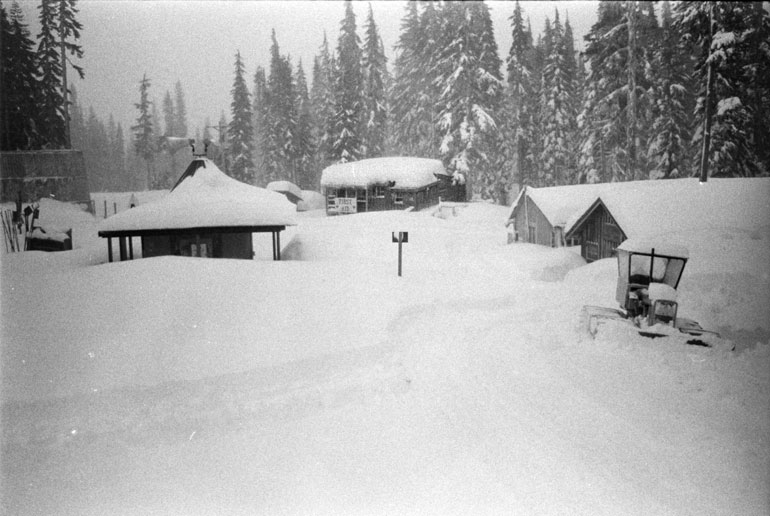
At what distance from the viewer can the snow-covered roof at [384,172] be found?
2436 cm

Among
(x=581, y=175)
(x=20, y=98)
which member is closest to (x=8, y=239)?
(x=20, y=98)

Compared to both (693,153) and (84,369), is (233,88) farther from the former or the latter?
(693,153)

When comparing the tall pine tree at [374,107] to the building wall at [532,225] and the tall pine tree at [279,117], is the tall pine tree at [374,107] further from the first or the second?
the building wall at [532,225]

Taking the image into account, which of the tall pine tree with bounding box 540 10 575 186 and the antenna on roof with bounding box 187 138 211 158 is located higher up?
the tall pine tree with bounding box 540 10 575 186

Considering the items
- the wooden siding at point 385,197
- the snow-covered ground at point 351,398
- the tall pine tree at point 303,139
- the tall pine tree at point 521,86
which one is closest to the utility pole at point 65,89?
the snow-covered ground at point 351,398

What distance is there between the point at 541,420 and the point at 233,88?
695 centimetres

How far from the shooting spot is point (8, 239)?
5.57 meters

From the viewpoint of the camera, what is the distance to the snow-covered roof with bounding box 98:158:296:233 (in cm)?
936

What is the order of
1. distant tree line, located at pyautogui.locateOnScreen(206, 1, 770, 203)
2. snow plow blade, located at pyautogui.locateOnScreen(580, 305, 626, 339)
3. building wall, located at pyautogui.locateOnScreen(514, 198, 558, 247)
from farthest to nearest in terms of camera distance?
building wall, located at pyautogui.locateOnScreen(514, 198, 558, 247) < distant tree line, located at pyautogui.locateOnScreen(206, 1, 770, 203) < snow plow blade, located at pyautogui.locateOnScreen(580, 305, 626, 339)

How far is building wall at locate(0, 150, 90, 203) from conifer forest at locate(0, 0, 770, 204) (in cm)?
16

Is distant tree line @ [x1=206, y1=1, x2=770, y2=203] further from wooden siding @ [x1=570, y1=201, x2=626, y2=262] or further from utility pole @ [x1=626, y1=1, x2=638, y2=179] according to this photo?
wooden siding @ [x1=570, y1=201, x2=626, y2=262]

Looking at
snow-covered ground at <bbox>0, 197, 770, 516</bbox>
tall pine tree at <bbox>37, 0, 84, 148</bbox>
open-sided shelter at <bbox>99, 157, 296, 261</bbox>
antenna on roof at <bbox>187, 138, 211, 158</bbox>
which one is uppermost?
tall pine tree at <bbox>37, 0, 84, 148</bbox>

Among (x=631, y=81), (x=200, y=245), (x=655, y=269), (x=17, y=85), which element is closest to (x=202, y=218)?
(x=200, y=245)

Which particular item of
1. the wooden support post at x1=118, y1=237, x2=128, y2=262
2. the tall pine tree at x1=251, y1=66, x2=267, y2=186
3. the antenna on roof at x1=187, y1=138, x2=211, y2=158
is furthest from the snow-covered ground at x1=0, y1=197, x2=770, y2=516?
the tall pine tree at x1=251, y1=66, x2=267, y2=186
